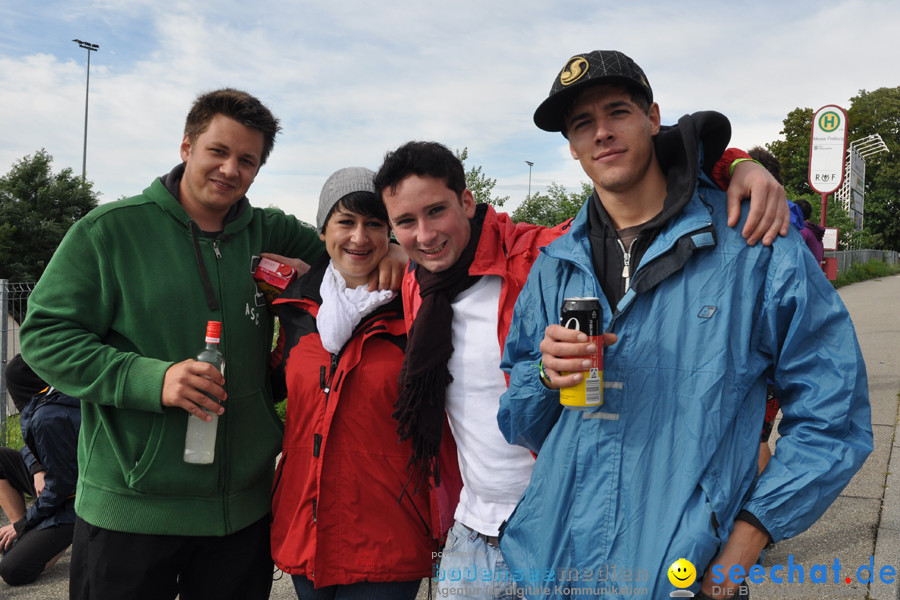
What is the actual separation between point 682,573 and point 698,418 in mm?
386

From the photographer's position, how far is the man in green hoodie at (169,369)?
2371mm

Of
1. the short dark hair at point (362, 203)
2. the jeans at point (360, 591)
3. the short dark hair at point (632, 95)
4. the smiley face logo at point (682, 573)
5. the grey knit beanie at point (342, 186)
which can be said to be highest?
the short dark hair at point (632, 95)

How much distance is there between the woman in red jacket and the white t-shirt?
0.25 meters

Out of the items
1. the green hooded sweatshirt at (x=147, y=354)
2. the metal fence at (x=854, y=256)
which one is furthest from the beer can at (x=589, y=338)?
the metal fence at (x=854, y=256)

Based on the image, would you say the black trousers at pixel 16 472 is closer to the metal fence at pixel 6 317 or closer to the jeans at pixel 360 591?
the metal fence at pixel 6 317

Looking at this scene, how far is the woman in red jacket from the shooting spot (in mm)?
2422

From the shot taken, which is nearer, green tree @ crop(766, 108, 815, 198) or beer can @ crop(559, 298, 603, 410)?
beer can @ crop(559, 298, 603, 410)

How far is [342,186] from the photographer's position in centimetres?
263

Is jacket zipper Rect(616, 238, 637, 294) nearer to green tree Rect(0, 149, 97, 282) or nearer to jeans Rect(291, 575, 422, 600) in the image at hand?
jeans Rect(291, 575, 422, 600)

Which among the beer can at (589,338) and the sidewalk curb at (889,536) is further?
the sidewalk curb at (889,536)

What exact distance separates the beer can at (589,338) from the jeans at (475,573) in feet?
2.52

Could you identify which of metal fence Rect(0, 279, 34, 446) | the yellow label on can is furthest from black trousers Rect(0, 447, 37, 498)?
the yellow label on can

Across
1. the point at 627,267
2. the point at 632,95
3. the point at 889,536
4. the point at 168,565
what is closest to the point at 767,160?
the point at 889,536

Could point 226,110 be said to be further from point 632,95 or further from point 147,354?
point 632,95
